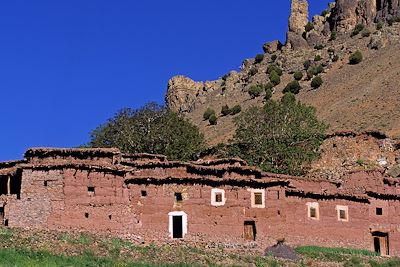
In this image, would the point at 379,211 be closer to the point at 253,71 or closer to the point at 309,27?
the point at 253,71

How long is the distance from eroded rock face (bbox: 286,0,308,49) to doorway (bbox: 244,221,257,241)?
74.2 meters

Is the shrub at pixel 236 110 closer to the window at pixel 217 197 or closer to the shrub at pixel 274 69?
the shrub at pixel 274 69

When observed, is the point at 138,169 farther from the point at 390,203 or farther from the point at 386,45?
the point at 386,45

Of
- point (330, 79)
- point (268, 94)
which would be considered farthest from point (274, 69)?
point (268, 94)

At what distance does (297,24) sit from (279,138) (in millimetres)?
60669

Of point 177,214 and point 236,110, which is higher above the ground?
point 236,110

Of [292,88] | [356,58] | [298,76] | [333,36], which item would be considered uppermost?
[333,36]

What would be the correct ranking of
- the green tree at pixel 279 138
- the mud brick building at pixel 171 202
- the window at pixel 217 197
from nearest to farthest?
the mud brick building at pixel 171 202 → the window at pixel 217 197 → the green tree at pixel 279 138

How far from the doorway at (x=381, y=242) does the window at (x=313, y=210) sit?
406 cm

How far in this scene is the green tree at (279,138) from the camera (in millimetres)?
54469

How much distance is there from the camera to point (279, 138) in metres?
57.8

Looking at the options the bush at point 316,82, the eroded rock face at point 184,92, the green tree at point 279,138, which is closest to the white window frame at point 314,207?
the green tree at point 279,138

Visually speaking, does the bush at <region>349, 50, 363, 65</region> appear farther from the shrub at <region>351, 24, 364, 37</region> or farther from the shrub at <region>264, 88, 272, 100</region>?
the shrub at <region>264, 88, 272, 100</region>

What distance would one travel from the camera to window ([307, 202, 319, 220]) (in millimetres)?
40812
